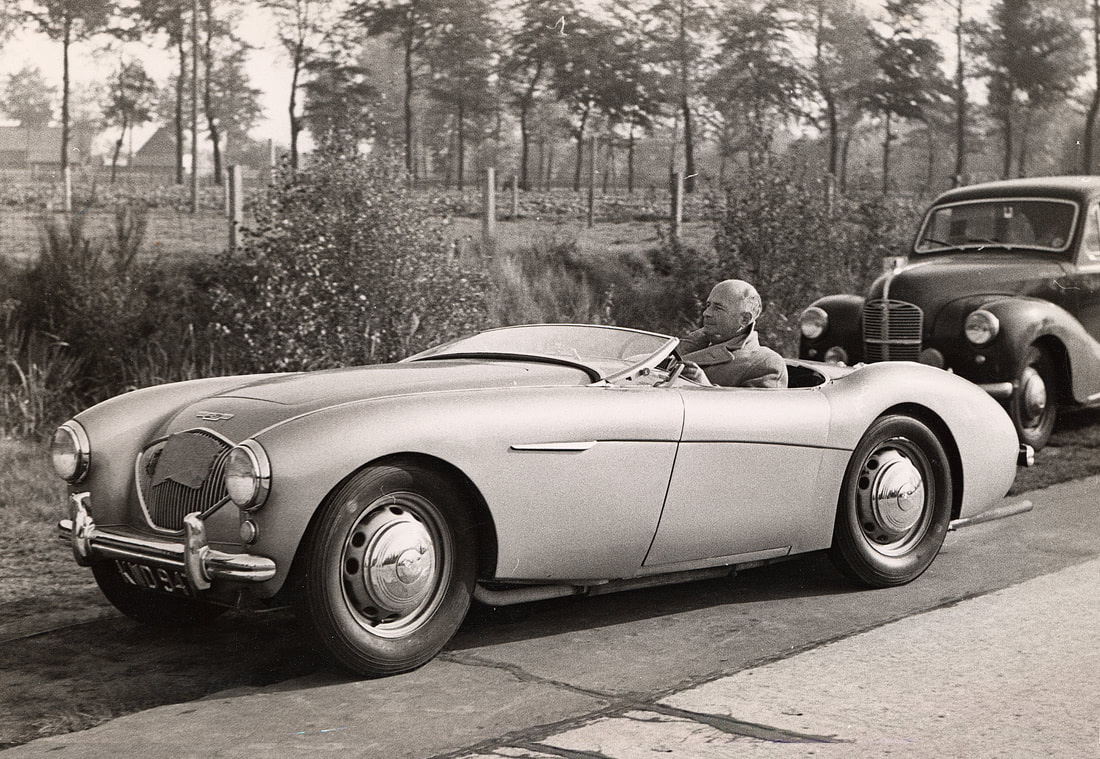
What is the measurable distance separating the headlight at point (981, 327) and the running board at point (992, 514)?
3643mm

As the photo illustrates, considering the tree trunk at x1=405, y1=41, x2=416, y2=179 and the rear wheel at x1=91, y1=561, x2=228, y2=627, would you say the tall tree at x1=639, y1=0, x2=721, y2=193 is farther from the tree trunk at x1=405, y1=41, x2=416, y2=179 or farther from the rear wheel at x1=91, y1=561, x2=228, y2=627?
the rear wheel at x1=91, y1=561, x2=228, y2=627

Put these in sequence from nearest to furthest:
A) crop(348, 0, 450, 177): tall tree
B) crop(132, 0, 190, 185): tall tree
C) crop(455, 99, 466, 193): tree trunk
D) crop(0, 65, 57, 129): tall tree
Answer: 1. crop(0, 65, 57, 129): tall tree
2. crop(132, 0, 190, 185): tall tree
3. crop(348, 0, 450, 177): tall tree
4. crop(455, 99, 466, 193): tree trunk

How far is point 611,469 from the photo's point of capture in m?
4.53

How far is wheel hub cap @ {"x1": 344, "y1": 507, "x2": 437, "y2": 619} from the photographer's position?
4.07 metres

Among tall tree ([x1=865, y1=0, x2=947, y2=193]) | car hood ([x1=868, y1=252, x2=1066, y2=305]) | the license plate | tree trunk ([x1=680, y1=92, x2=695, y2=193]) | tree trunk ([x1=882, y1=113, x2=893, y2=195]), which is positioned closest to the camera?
the license plate

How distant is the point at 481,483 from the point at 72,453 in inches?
61.1

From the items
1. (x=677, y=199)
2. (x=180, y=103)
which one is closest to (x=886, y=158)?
(x=677, y=199)

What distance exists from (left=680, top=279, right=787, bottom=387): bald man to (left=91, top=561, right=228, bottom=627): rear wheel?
2251mm

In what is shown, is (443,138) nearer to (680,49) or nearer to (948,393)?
(680,49)

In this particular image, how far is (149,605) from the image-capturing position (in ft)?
15.9

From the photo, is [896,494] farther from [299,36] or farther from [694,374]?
[299,36]

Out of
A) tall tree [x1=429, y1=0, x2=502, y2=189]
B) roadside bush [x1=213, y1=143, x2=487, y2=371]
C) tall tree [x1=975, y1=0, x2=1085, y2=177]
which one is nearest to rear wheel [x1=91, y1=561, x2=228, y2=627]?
roadside bush [x1=213, y1=143, x2=487, y2=371]

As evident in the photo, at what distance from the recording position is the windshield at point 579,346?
501 centimetres

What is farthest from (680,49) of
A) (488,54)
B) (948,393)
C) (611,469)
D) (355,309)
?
(611,469)
